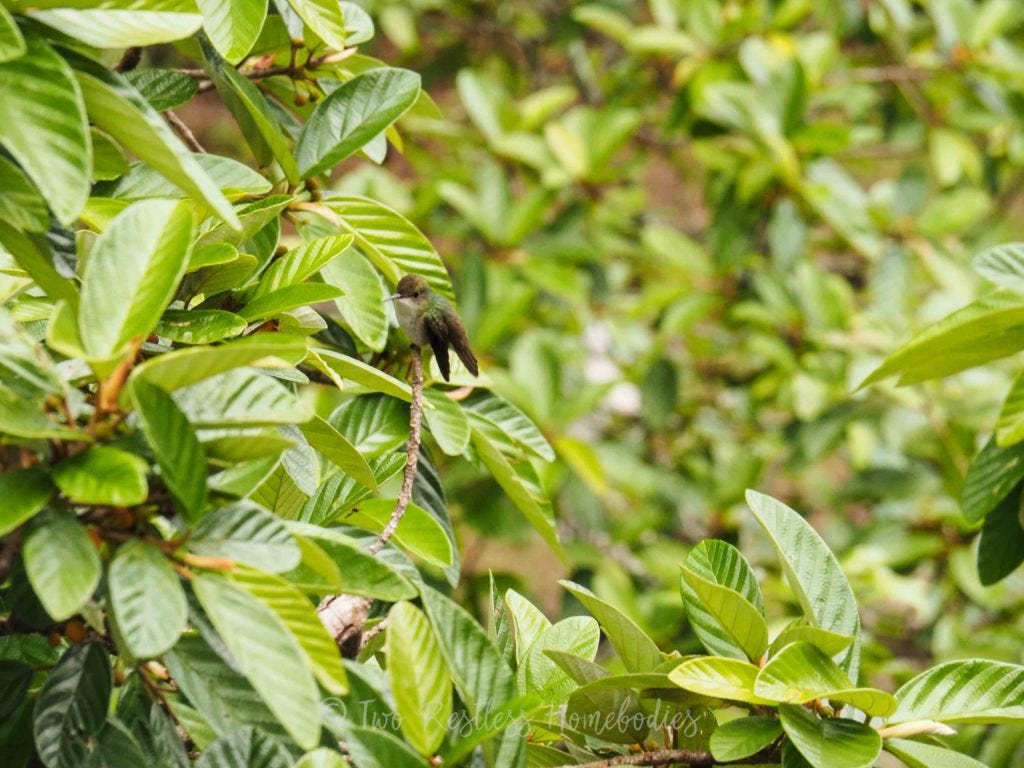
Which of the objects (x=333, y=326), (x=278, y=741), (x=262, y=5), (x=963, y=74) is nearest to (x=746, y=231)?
(x=963, y=74)

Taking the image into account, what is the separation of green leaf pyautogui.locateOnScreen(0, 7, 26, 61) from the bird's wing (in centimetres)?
47

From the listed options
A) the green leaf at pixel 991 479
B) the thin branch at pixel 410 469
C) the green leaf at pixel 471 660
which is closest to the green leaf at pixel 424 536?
the thin branch at pixel 410 469

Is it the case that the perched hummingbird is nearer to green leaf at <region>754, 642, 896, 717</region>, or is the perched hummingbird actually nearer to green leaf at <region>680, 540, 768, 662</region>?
green leaf at <region>680, 540, 768, 662</region>

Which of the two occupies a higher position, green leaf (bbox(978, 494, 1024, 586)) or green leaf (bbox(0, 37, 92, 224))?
green leaf (bbox(0, 37, 92, 224))

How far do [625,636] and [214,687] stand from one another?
28 cm

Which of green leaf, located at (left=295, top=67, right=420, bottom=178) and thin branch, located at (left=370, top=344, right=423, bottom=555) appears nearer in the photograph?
thin branch, located at (left=370, top=344, right=423, bottom=555)

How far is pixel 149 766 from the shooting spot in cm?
60

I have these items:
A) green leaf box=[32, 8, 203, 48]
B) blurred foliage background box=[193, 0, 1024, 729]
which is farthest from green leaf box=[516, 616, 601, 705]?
blurred foliage background box=[193, 0, 1024, 729]

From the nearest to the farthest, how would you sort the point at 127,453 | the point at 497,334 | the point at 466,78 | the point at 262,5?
the point at 127,453 → the point at 262,5 → the point at 497,334 → the point at 466,78

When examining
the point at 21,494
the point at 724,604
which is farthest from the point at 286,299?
the point at 724,604

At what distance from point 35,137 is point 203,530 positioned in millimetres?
218

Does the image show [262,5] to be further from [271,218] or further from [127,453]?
[127,453]

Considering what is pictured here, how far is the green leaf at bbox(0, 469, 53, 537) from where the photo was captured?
501 mm

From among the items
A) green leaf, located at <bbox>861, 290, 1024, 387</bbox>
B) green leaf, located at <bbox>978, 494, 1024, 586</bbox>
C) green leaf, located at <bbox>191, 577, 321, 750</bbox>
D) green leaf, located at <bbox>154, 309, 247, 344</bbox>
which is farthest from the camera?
green leaf, located at <bbox>978, 494, 1024, 586</bbox>
